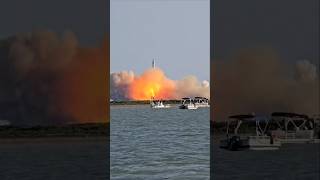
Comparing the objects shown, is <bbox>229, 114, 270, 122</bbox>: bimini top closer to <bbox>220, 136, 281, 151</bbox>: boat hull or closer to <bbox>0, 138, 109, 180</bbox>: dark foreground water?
<bbox>220, 136, 281, 151</bbox>: boat hull

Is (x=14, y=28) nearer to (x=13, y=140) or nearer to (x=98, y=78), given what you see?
(x=98, y=78)

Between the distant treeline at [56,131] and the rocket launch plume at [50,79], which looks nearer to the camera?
the rocket launch plume at [50,79]

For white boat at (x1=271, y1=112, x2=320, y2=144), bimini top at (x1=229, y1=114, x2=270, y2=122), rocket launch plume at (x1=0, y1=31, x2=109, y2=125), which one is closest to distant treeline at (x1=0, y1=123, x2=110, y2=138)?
rocket launch plume at (x1=0, y1=31, x2=109, y2=125)

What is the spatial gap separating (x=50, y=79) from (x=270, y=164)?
19.2 ft

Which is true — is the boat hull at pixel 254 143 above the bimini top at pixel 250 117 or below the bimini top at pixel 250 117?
below

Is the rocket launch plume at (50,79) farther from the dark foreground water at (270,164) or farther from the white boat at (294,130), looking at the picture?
the white boat at (294,130)

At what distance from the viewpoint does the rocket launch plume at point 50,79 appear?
588 inches

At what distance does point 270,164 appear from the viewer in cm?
1323

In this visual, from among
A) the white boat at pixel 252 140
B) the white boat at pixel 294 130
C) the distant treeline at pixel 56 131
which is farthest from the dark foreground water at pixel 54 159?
the white boat at pixel 294 130

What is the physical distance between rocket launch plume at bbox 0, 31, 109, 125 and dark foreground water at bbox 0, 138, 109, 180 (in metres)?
0.91

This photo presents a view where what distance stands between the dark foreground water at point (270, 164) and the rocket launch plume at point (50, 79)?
338 centimetres

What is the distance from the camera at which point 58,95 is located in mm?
15125

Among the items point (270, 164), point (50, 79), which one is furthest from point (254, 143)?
point (50, 79)

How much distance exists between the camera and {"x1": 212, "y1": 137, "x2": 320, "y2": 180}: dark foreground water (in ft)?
37.7
